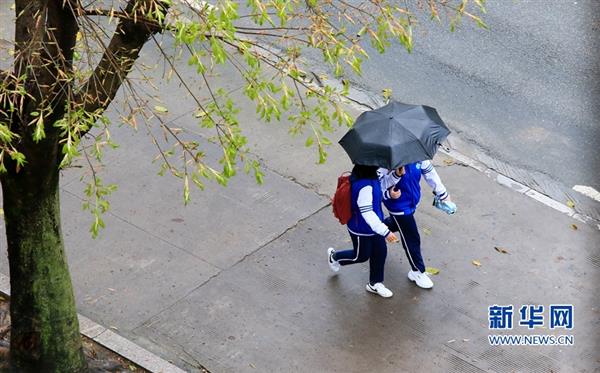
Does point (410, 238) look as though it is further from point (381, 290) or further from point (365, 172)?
point (365, 172)

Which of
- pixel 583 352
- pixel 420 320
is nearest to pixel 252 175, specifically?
pixel 420 320

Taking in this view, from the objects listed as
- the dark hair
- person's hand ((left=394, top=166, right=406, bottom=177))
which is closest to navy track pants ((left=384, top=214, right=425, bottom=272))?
person's hand ((left=394, top=166, right=406, bottom=177))

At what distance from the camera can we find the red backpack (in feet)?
26.5

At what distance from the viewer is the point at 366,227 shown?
8211 mm

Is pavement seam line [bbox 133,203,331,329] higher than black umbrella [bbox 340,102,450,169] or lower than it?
lower

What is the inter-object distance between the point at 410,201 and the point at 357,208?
0.51 metres

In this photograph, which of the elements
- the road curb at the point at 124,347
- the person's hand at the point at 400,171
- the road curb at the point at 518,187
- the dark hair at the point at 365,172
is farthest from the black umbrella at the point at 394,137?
the road curb at the point at 518,187

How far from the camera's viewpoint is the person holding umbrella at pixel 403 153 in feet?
25.3

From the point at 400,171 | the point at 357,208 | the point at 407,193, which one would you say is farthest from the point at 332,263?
the point at 400,171

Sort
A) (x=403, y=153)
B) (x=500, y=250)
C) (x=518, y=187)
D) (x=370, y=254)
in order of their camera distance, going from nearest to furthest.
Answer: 1. (x=403, y=153)
2. (x=370, y=254)
3. (x=500, y=250)
4. (x=518, y=187)

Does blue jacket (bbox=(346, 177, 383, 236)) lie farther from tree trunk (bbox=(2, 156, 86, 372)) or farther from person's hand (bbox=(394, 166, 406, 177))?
tree trunk (bbox=(2, 156, 86, 372))

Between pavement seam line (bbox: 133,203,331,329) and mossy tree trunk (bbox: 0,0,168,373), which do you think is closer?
mossy tree trunk (bbox: 0,0,168,373)

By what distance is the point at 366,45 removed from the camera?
41.0 feet

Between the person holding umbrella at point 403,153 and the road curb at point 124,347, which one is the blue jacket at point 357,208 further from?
the road curb at point 124,347
